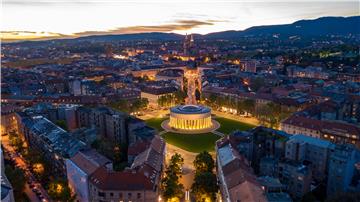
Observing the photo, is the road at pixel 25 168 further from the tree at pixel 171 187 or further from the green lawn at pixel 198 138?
the green lawn at pixel 198 138

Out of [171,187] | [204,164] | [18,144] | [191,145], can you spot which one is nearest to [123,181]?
[171,187]

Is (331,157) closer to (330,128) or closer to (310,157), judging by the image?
(310,157)

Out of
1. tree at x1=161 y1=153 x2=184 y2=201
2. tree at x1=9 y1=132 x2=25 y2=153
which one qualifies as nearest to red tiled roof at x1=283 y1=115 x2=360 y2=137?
tree at x1=161 y1=153 x2=184 y2=201

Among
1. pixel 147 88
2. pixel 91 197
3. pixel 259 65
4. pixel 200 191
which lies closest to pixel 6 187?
pixel 91 197

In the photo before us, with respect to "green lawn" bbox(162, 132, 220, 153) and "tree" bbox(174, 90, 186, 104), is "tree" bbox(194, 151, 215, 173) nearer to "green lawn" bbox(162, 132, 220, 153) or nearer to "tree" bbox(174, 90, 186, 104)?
"green lawn" bbox(162, 132, 220, 153)

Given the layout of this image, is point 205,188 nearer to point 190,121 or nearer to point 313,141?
point 313,141
